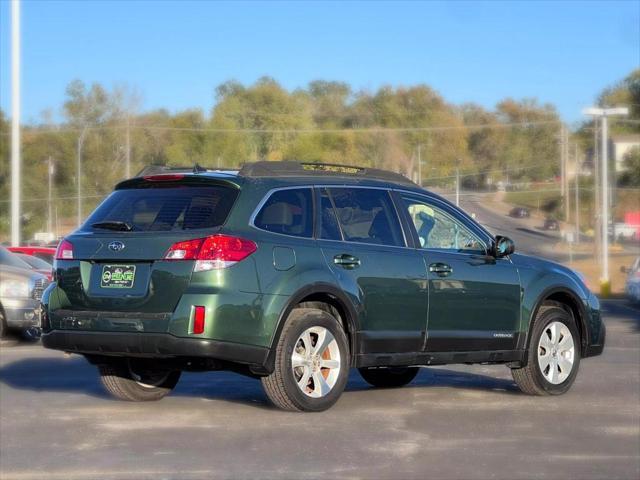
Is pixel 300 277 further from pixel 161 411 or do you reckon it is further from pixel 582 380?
pixel 582 380

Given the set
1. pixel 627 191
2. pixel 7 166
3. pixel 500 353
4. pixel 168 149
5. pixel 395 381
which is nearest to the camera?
pixel 500 353

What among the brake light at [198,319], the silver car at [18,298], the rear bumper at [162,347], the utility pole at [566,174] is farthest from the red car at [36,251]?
the utility pole at [566,174]

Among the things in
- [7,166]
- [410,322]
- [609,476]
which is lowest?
[609,476]

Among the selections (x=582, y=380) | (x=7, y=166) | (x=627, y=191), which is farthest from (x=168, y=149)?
(x=582, y=380)

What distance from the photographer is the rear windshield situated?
8250 mm

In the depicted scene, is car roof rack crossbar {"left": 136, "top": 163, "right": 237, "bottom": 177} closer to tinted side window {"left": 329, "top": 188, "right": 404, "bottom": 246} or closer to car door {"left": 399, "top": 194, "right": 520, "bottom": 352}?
tinted side window {"left": 329, "top": 188, "right": 404, "bottom": 246}

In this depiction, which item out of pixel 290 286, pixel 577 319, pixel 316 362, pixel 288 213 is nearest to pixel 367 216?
pixel 288 213

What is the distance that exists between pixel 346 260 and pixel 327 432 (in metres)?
1.44

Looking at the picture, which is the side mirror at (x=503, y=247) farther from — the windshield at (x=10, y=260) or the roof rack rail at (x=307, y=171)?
the windshield at (x=10, y=260)

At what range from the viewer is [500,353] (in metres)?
9.62

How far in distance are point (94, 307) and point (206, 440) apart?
4.68 ft

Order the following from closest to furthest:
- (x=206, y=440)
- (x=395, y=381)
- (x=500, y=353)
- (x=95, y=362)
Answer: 1. (x=206, y=440)
2. (x=95, y=362)
3. (x=500, y=353)
4. (x=395, y=381)

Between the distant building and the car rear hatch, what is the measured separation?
88.5 metres

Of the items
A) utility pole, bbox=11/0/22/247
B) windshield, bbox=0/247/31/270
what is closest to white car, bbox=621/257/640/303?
utility pole, bbox=11/0/22/247
